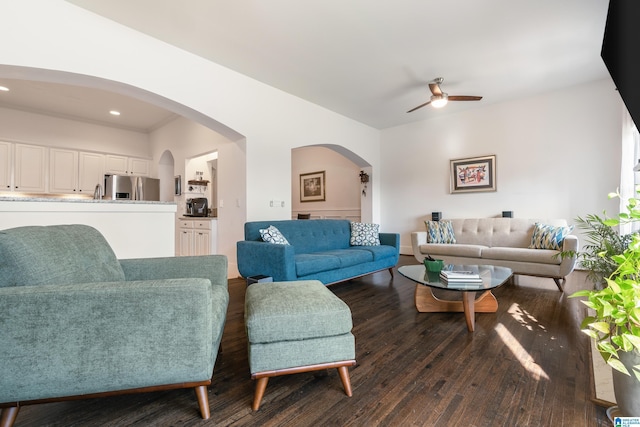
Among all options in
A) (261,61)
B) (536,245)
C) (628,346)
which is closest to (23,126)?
(261,61)

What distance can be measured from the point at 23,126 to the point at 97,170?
125 cm

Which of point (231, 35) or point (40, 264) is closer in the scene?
point (40, 264)

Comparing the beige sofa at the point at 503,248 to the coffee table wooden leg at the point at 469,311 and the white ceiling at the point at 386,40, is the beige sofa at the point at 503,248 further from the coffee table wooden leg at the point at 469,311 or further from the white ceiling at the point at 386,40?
the white ceiling at the point at 386,40

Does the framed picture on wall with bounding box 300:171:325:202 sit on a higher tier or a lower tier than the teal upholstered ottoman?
higher

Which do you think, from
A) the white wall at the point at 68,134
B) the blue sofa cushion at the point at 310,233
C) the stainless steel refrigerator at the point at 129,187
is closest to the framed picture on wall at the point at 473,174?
the blue sofa cushion at the point at 310,233

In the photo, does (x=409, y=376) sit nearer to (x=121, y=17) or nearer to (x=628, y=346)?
(x=628, y=346)

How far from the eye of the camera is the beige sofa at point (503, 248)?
131 inches

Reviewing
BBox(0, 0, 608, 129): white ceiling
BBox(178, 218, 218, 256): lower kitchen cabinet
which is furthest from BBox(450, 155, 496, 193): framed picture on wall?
BBox(178, 218, 218, 256): lower kitchen cabinet

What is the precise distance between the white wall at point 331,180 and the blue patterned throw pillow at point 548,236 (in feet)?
11.3

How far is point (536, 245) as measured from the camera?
3.80m

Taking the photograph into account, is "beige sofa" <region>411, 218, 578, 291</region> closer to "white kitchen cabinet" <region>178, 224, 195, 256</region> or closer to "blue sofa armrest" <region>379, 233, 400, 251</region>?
"blue sofa armrest" <region>379, 233, 400, 251</region>

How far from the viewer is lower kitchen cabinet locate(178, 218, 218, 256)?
464 cm

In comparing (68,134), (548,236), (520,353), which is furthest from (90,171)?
(548,236)

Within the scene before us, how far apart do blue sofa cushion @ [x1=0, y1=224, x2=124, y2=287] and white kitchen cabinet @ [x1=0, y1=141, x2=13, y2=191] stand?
5113 mm
